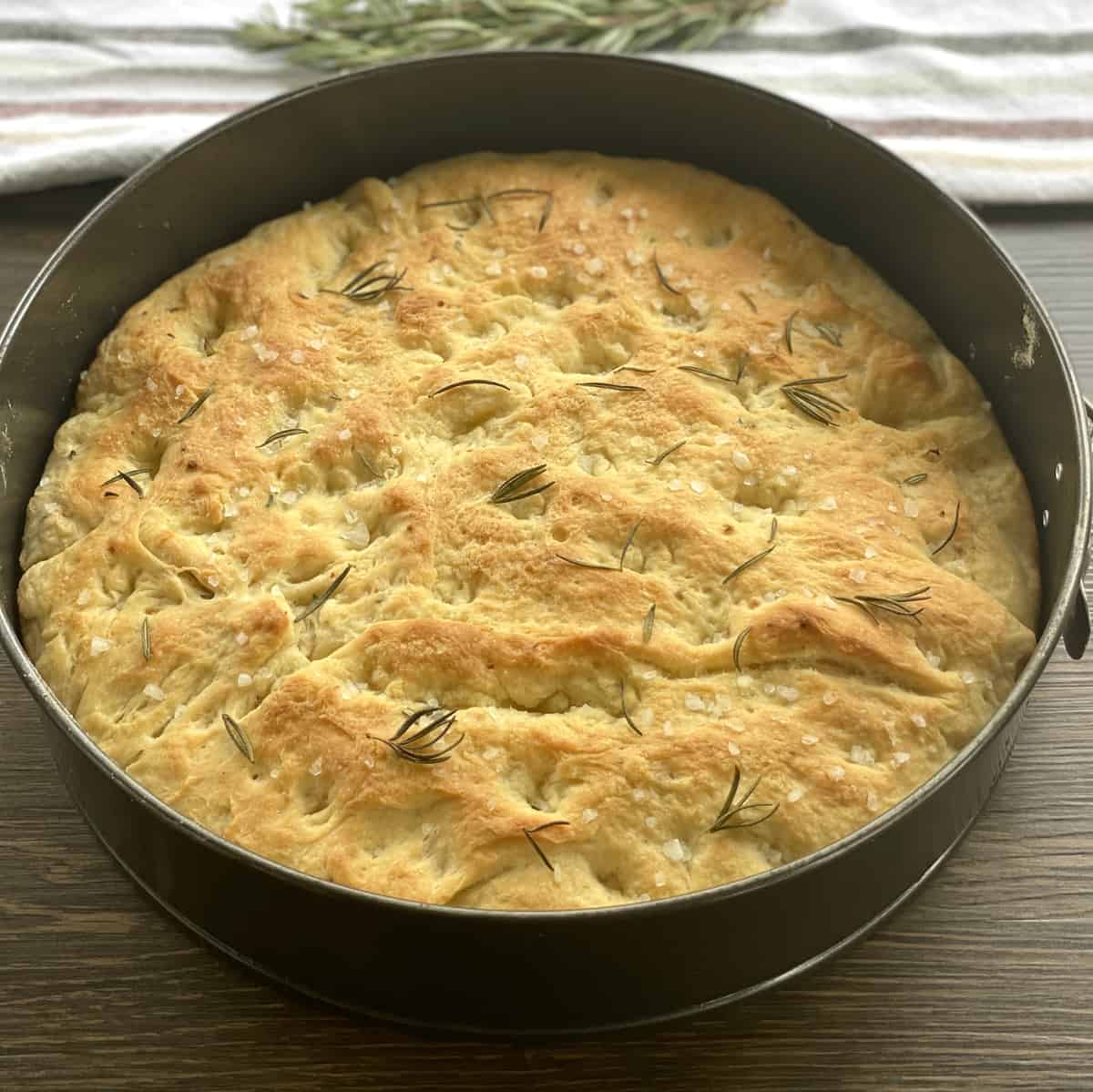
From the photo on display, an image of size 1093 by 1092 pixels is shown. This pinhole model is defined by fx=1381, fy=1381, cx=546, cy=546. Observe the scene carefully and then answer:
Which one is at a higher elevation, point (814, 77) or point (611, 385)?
point (814, 77)

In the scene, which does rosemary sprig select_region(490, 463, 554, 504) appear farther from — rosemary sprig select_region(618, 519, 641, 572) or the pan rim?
the pan rim

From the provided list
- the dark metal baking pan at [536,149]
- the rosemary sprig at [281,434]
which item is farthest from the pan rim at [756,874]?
the rosemary sprig at [281,434]

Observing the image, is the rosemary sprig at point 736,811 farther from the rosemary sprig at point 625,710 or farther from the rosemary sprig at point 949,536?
the rosemary sprig at point 949,536

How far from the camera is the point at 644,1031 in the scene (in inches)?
85.7

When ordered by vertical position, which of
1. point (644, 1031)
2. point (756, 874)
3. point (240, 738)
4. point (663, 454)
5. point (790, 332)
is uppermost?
point (790, 332)

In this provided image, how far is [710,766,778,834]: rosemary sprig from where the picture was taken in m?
2.07

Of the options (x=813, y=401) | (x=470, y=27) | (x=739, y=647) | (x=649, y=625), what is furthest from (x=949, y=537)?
(x=470, y=27)

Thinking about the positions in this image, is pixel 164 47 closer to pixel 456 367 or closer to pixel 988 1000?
pixel 456 367

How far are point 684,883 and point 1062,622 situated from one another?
69cm

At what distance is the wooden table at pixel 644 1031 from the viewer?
7.09 ft

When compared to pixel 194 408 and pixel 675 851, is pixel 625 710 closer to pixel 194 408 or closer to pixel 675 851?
pixel 675 851

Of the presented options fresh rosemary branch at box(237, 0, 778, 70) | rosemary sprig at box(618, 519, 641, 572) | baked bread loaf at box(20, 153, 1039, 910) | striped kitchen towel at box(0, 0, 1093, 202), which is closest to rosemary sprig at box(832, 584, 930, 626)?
baked bread loaf at box(20, 153, 1039, 910)

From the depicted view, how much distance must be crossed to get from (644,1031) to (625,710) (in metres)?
0.51

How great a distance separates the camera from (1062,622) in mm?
2072
